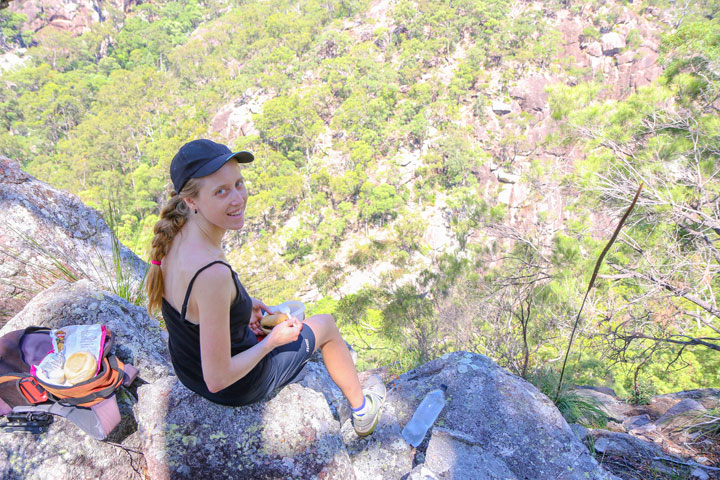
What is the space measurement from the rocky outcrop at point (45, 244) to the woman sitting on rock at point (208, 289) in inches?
49.7

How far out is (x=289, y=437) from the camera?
1234mm

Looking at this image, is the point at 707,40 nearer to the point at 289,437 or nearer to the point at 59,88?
the point at 289,437

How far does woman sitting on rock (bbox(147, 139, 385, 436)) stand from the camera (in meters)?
0.97

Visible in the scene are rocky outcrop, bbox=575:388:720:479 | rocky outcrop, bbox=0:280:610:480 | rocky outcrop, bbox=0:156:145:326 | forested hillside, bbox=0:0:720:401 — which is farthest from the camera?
forested hillside, bbox=0:0:720:401

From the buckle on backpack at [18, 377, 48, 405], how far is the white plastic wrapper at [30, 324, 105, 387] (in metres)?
0.03

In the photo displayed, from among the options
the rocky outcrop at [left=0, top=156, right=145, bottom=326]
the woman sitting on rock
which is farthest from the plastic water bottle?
the rocky outcrop at [left=0, top=156, right=145, bottom=326]

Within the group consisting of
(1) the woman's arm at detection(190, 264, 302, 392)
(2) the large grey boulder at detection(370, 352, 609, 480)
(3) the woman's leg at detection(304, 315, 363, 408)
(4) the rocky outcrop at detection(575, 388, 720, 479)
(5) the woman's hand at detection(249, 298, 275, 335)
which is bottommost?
(4) the rocky outcrop at detection(575, 388, 720, 479)

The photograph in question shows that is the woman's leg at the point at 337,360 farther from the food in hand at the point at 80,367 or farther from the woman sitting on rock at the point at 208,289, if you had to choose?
the food in hand at the point at 80,367

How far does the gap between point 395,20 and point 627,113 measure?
40123 millimetres

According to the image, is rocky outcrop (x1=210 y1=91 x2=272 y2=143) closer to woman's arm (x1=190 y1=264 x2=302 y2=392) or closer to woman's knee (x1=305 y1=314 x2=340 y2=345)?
woman's knee (x1=305 y1=314 x2=340 y2=345)

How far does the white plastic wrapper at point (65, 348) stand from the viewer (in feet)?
3.78

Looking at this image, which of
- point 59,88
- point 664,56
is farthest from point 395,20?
point 664,56

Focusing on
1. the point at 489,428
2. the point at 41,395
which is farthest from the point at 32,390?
the point at 489,428

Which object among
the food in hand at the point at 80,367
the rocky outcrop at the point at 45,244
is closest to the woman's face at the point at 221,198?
the food in hand at the point at 80,367
